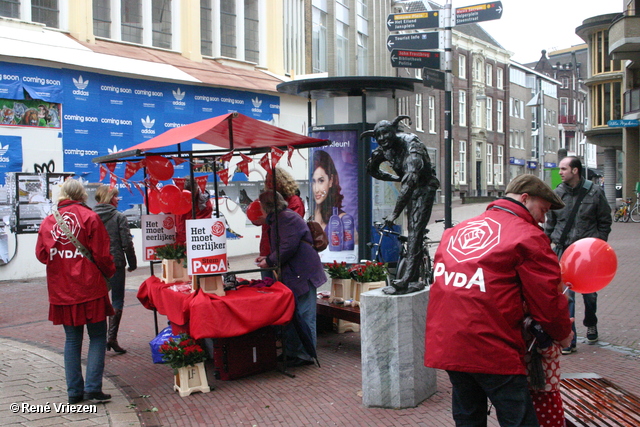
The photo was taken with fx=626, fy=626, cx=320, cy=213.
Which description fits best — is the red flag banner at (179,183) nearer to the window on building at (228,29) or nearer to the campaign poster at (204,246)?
the campaign poster at (204,246)

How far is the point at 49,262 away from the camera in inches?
198

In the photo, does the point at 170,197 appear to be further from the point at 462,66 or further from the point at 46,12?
the point at 462,66

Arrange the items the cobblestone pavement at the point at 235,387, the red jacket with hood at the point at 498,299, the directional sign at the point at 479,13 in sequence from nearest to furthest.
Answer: the red jacket with hood at the point at 498,299 < the cobblestone pavement at the point at 235,387 < the directional sign at the point at 479,13

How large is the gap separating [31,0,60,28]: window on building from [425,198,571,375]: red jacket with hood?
1406cm

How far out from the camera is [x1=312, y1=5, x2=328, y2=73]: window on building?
2366cm

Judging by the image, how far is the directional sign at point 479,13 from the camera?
1035 centimetres

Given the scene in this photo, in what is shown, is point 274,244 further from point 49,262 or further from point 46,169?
point 46,169

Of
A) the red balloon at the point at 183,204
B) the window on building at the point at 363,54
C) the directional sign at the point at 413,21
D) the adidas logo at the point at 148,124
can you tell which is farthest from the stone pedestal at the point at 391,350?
the window on building at the point at 363,54

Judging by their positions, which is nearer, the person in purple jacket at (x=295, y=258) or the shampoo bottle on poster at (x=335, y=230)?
the person in purple jacket at (x=295, y=258)

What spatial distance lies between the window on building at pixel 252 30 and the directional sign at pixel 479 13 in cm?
1004

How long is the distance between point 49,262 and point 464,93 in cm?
4835

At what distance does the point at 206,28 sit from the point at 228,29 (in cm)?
78

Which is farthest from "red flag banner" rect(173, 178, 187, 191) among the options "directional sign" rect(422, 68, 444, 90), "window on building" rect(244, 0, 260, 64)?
"window on building" rect(244, 0, 260, 64)

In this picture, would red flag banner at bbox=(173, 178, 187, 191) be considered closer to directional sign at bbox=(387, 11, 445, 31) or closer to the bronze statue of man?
the bronze statue of man
